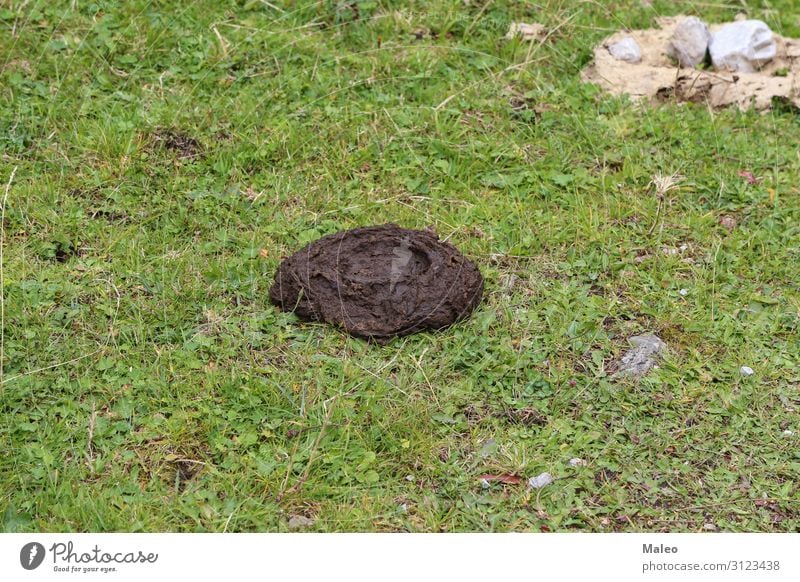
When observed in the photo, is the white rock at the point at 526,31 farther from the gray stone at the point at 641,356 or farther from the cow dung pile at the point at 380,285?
the gray stone at the point at 641,356

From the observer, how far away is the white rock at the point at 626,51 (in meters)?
5.70

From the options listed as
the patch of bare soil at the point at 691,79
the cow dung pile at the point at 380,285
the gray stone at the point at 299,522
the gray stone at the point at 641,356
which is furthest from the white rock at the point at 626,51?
the gray stone at the point at 299,522

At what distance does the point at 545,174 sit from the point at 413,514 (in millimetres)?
2172

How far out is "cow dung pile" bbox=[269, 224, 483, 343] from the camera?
404cm

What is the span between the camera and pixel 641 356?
3.99m

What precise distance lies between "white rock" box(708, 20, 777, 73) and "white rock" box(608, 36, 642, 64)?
1.41 ft

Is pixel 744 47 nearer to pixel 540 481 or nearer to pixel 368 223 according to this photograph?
pixel 368 223

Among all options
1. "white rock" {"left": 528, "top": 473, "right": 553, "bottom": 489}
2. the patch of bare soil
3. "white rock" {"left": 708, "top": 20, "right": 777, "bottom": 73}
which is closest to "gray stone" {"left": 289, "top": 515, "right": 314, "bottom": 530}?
"white rock" {"left": 528, "top": 473, "right": 553, "bottom": 489}

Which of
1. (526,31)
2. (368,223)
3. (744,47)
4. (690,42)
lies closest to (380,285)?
(368,223)

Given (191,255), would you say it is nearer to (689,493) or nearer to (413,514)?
(413,514)

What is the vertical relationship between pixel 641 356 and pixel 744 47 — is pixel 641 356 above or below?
below

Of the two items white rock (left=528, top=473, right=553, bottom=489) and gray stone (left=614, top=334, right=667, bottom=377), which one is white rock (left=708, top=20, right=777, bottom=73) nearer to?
gray stone (left=614, top=334, right=667, bottom=377)

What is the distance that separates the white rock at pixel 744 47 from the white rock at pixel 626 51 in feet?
1.41

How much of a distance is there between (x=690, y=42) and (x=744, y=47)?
0.99 feet
